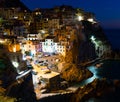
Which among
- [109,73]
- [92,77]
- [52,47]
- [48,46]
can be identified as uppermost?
[48,46]

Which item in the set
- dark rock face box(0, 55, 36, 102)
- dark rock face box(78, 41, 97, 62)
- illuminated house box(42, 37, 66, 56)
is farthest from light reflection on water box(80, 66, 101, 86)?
dark rock face box(0, 55, 36, 102)

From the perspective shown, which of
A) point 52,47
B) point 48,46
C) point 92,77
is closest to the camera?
point 92,77

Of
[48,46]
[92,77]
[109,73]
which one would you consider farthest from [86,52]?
[92,77]

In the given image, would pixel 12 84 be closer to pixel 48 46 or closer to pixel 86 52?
pixel 48 46

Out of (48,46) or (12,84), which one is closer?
(12,84)

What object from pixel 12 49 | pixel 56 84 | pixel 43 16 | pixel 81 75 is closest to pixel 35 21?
pixel 43 16

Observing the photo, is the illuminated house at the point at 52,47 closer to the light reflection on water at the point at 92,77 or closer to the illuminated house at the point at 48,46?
the illuminated house at the point at 48,46

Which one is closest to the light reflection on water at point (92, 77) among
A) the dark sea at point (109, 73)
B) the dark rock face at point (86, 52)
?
the dark sea at point (109, 73)

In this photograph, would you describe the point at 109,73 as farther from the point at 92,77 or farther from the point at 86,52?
the point at 86,52

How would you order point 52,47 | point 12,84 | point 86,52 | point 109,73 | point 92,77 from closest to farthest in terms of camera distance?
point 12,84 → point 92,77 → point 52,47 → point 109,73 → point 86,52

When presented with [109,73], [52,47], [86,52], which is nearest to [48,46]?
[52,47]

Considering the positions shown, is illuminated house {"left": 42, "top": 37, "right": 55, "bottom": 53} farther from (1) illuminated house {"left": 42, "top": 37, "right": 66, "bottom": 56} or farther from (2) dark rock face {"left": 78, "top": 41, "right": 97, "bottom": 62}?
(2) dark rock face {"left": 78, "top": 41, "right": 97, "bottom": 62}

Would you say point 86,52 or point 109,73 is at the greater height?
point 86,52

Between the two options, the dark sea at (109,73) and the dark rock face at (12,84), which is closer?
the dark rock face at (12,84)
